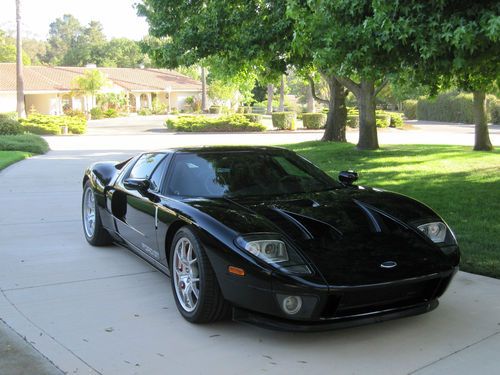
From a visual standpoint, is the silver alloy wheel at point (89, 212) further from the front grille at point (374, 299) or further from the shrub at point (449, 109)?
the shrub at point (449, 109)

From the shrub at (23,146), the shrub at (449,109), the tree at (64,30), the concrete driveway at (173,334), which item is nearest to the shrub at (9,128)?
the shrub at (23,146)

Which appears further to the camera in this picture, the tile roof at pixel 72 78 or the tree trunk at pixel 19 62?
the tile roof at pixel 72 78

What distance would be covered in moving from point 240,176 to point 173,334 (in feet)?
5.06

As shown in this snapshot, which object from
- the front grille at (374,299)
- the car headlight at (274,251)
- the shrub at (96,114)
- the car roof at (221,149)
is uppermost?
the shrub at (96,114)

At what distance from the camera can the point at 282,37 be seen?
935 centimetres

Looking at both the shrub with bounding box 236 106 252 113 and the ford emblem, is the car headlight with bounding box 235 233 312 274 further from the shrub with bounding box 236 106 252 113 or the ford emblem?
the shrub with bounding box 236 106 252 113

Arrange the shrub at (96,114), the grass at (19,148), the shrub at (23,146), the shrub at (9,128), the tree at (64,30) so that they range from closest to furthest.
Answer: the grass at (19,148), the shrub at (23,146), the shrub at (9,128), the shrub at (96,114), the tree at (64,30)

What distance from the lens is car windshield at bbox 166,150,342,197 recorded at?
15.5 ft

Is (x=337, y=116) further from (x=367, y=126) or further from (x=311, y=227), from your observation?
(x=311, y=227)

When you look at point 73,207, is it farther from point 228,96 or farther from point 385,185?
point 228,96

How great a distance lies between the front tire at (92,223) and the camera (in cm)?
622

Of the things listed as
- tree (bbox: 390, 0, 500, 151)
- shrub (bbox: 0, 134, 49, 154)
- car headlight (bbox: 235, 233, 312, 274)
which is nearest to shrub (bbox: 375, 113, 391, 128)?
shrub (bbox: 0, 134, 49, 154)

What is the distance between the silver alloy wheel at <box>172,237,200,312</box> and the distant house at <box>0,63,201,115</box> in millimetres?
51695

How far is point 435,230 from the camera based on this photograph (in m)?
4.22
